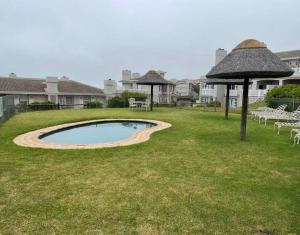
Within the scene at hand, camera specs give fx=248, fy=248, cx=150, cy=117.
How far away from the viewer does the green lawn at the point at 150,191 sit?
350 centimetres

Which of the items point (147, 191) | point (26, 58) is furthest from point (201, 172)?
point (26, 58)

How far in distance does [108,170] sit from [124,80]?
42.3 m

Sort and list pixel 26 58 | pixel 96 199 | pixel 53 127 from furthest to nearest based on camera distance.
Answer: pixel 26 58 → pixel 53 127 → pixel 96 199

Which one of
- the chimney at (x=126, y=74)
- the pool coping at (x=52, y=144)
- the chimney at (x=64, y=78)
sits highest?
the chimney at (x=126, y=74)

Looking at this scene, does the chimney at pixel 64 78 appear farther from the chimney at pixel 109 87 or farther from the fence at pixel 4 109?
the fence at pixel 4 109

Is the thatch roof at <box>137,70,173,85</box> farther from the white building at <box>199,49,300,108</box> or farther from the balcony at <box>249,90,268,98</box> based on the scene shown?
the balcony at <box>249,90,268,98</box>

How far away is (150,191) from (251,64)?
223 inches

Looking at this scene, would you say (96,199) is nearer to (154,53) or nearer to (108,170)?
(108,170)

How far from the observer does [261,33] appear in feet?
110

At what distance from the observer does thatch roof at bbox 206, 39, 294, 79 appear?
7.86m

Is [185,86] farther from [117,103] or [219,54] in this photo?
[117,103]

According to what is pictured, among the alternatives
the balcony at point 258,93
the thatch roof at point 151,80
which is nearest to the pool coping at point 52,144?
the thatch roof at point 151,80

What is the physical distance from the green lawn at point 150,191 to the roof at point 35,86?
2791 centimetres

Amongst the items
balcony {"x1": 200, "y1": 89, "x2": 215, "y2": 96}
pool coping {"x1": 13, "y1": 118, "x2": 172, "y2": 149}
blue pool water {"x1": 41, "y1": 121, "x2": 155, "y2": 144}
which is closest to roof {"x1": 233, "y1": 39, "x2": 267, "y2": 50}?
pool coping {"x1": 13, "y1": 118, "x2": 172, "y2": 149}
